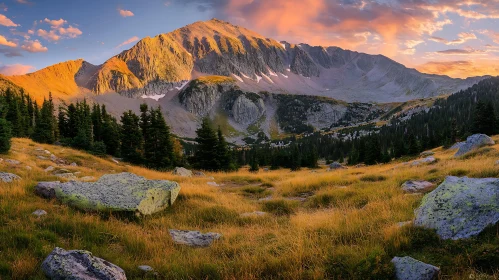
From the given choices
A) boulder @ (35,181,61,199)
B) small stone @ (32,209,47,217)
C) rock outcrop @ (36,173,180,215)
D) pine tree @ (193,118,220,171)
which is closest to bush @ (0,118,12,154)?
boulder @ (35,181,61,199)

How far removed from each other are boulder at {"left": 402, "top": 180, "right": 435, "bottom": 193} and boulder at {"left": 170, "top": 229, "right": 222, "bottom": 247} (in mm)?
8560

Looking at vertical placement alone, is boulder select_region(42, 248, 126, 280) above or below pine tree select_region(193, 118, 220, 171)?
above

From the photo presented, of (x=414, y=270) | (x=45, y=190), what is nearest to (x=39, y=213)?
(x=45, y=190)

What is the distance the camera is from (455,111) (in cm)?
19425

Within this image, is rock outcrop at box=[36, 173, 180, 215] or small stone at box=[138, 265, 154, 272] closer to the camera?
small stone at box=[138, 265, 154, 272]

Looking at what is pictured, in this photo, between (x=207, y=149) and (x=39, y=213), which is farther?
(x=207, y=149)

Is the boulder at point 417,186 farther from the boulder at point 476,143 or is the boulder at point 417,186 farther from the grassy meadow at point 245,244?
the boulder at point 476,143

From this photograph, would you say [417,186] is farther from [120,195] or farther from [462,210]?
[120,195]

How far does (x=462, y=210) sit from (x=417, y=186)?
607 cm

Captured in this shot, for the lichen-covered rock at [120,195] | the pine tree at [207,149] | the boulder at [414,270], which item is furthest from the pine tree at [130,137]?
the boulder at [414,270]

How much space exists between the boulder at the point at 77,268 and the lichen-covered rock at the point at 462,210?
22.0ft

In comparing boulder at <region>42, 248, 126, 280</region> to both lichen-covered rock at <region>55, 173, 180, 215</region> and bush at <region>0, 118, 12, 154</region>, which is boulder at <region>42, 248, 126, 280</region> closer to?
lichen-covered rock at <region>55, 173, 180, 215</region>

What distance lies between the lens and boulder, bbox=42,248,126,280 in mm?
4598

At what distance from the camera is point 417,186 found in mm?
11609
